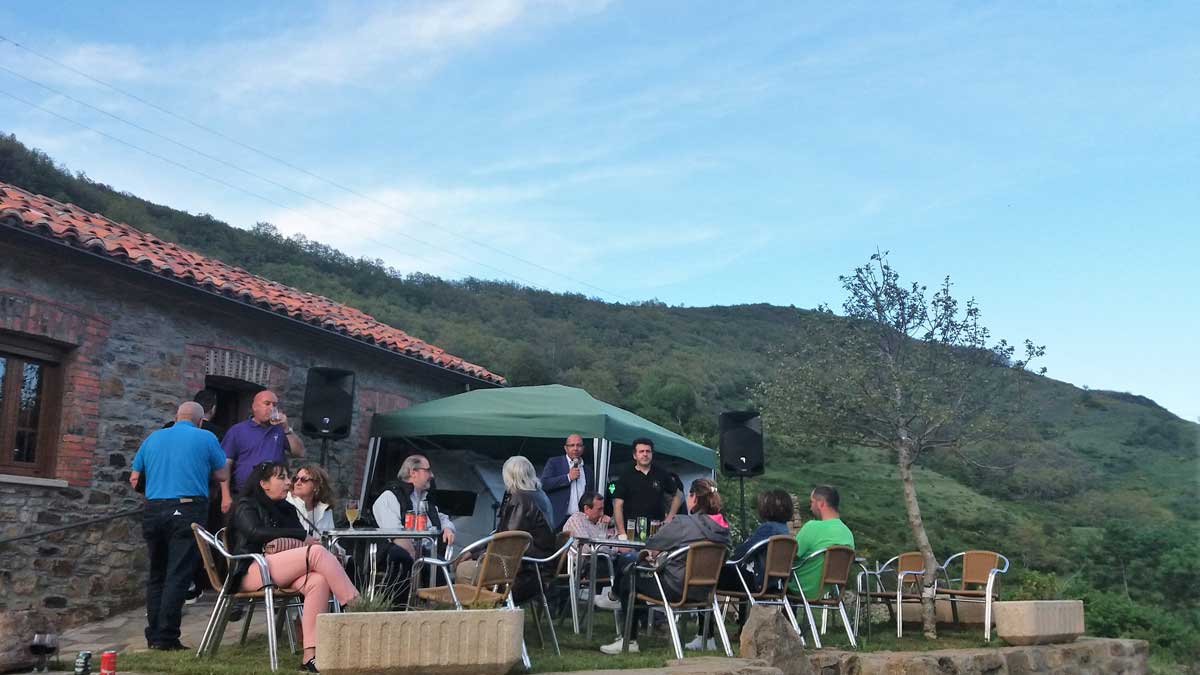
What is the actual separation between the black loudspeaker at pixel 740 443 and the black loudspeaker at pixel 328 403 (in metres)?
3.91

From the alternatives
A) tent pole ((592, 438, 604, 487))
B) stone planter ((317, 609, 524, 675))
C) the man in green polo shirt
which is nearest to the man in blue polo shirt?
stone planter ((317, 609, 524, 675))

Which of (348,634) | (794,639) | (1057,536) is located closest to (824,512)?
(794,639)

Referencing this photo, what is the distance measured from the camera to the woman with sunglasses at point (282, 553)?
480 cm

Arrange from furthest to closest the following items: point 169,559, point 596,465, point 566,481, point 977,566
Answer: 1. point 596,465
2. point 566,481
3. point 977,566
4. point 169,559

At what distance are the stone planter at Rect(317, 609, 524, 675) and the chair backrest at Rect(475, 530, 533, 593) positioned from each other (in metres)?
0.64

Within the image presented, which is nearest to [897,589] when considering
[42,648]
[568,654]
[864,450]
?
[568,654]

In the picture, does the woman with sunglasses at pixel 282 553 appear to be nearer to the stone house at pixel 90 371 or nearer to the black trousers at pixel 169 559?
the black trousers at pixel 169 559

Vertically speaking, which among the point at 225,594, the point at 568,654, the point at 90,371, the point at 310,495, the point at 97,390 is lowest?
the point at 568,654

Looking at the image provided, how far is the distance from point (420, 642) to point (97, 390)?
4.65 metres

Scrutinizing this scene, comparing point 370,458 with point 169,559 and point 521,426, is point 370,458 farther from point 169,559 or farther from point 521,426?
point 169,559

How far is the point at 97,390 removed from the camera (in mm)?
Result: 7664

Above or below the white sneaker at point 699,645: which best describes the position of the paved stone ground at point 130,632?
below

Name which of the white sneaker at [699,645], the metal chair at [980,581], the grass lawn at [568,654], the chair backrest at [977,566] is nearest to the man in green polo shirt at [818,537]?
the grass lawn at [568,654]

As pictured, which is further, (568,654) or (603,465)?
(603,465)
